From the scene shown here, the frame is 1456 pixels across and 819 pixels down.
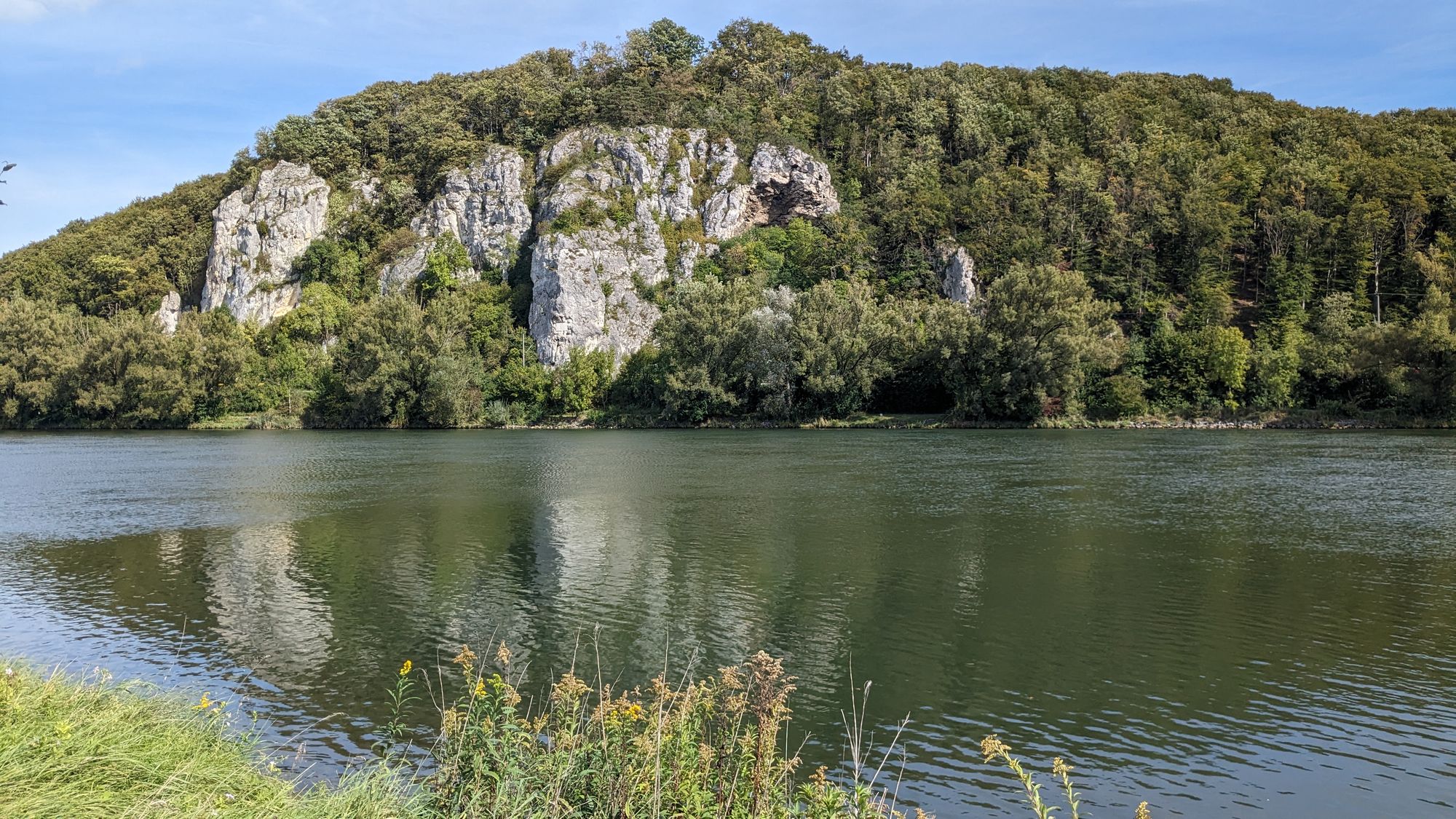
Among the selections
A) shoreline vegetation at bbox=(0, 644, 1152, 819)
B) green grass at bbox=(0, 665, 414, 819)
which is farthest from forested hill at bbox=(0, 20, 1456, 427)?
green grass at bbox=(0, 665, 414, 819)

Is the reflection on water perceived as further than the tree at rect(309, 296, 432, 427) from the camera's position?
No

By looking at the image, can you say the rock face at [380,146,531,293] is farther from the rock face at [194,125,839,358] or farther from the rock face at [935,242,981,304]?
the rock face at [935,242,981,304]

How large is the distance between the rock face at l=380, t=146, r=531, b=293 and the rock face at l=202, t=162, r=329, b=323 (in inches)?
645

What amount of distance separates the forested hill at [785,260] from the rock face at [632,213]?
0.47 m

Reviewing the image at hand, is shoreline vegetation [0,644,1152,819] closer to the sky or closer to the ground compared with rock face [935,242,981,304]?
closer to the ground

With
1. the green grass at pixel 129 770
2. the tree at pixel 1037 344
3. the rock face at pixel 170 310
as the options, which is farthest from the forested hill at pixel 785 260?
the green grass at pixel 129 770

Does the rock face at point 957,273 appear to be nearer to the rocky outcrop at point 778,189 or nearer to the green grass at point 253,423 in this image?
the rocky outcrop at point 778,189

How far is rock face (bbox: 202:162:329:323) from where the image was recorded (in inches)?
5089

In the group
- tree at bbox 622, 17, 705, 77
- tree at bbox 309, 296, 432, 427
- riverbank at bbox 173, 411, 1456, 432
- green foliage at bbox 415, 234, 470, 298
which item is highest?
tree at bbox 622, 17, 705, 77

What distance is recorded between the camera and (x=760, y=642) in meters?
16.6

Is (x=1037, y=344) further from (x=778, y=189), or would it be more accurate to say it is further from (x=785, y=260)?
(x=778, y=189)

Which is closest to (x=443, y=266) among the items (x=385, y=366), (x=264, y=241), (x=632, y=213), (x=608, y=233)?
(x=608, y=233)

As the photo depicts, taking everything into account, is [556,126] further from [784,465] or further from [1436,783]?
[1436,783]

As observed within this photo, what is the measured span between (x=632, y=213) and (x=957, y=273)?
4545 cm
